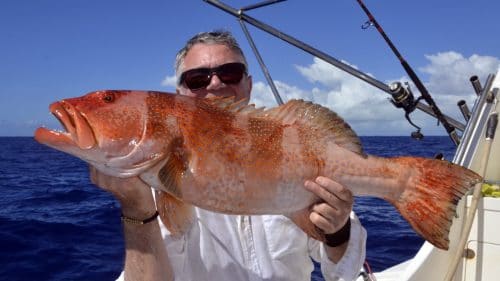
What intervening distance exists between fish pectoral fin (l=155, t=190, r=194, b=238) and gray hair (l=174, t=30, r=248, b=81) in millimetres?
1598

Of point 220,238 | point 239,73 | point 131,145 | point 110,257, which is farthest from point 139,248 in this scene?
point 110,257

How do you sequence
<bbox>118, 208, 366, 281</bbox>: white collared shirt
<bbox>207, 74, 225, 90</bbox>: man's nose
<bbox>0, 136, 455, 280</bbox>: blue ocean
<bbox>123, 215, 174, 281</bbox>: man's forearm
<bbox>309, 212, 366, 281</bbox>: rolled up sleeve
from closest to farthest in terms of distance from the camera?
<bbox>123, 215, 174, 281</bbox>: man's forearm < <bbox>309, 212, 366, 281</bbox>: rolled up sleeve < <bbox>118, 208, 366, 281</bbox>: white collared shirt < <bbox>207, 74, 225, 90</bbox>: man's nose < <bbox>0, 136, 455, 280</bbox>: blue ocean

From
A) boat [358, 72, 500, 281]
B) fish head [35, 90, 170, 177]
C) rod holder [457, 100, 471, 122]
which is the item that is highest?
rod holder [457, 100, 471, 122]

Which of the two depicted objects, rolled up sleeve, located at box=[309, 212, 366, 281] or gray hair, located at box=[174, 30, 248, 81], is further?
gray hair, located at box=[174, 30, 248, 81]

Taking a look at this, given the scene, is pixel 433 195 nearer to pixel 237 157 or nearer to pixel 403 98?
pixel 237 157

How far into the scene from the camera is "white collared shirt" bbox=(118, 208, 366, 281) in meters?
3.09

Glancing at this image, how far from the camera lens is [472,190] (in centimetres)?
450

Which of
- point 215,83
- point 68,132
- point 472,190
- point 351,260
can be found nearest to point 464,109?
point 472,190

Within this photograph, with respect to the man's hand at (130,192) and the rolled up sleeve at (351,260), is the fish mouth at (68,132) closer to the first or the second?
the man's hand at (130,192)

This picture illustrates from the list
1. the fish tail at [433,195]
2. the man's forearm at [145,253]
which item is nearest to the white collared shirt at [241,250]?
the man's forearm at [145,253]

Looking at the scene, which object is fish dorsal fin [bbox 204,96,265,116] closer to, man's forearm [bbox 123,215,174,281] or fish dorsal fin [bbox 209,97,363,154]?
fish dorsal fin [bbox 209,97,363,154]

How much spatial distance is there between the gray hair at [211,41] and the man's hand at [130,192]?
1.42 meters

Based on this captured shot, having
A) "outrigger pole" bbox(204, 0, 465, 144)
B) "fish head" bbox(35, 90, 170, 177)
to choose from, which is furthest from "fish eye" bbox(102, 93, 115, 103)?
"outrigger pole" bbox(204, 0, 465, 144)

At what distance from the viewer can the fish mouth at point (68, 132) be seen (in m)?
2.07
